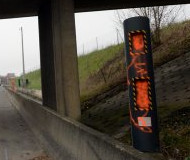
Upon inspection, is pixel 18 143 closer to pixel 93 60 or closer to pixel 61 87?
pixel 61 87

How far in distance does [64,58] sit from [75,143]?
24.0 ft

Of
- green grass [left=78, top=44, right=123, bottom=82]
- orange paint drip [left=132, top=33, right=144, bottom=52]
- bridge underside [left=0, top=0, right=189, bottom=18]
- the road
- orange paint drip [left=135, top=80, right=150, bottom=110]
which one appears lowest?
the road

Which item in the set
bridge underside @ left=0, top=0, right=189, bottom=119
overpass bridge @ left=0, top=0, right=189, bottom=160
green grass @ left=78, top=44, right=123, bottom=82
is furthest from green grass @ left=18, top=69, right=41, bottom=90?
bridge underside @ left=0, top=0, right=189, bottom=119

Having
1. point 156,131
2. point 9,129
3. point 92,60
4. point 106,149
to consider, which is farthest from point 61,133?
point 92,60

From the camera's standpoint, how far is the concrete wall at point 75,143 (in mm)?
6437

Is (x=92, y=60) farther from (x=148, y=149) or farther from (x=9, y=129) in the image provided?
(x=148, y=149)

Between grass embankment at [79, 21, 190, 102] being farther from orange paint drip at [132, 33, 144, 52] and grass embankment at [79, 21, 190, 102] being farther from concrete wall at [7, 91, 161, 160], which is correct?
orange paint drip at [132, 33, 144, 52]

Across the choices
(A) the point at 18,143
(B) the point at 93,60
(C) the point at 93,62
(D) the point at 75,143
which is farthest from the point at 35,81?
(D) the point at 75,143

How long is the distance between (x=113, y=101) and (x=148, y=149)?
12.7 metres

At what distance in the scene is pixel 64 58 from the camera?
15797 millimetres

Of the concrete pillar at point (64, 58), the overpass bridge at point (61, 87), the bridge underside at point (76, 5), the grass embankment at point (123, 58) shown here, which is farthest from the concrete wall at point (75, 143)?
the grass embankment at point (123, 58)

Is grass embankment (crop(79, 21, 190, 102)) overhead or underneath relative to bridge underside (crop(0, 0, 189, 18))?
underneath

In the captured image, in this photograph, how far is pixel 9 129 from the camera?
17.3 metres

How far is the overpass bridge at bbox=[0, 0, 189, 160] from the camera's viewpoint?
7820 mm
